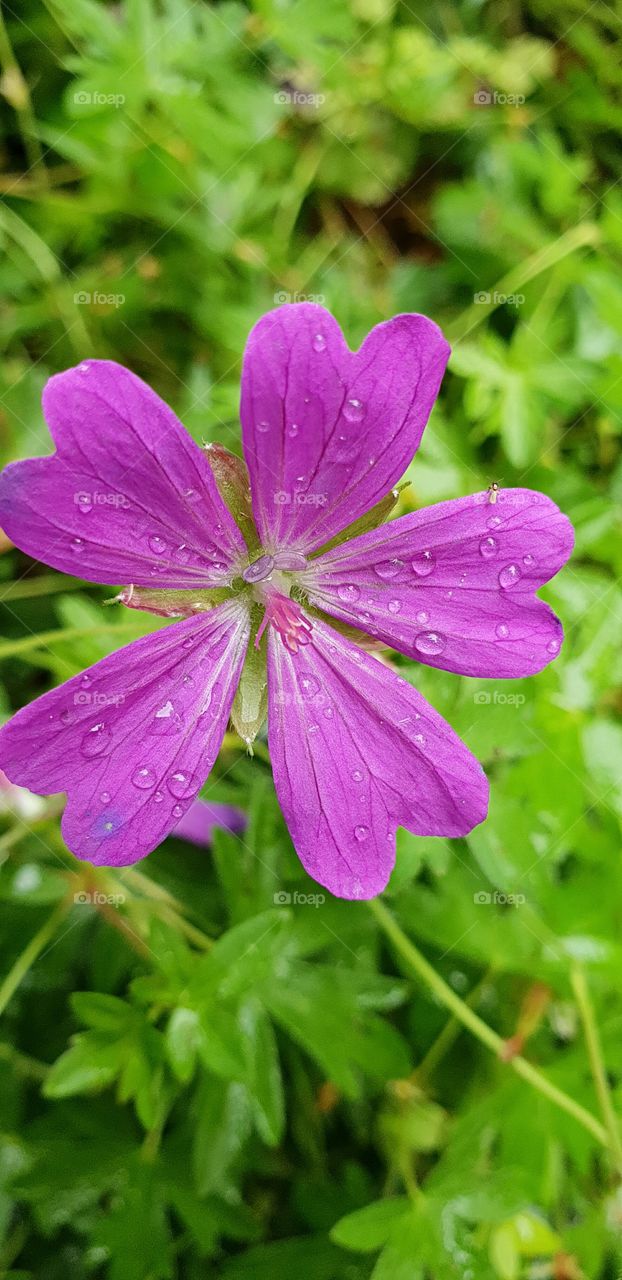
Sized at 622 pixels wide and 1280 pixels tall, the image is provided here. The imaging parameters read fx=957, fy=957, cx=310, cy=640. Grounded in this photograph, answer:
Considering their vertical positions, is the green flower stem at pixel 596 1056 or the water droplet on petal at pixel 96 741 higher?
the water droplet on petal at pixel 96 741

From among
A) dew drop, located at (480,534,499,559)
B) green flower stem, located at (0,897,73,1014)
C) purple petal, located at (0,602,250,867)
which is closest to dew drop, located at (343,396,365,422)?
dew drop, located at (480,534,499,559)

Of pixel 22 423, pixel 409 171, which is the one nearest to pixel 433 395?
pixel 22 423

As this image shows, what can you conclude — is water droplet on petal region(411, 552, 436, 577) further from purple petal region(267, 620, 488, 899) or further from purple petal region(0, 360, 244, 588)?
purple petal region(0, 360, 244, 588)

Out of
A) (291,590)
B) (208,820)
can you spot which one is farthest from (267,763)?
(291,590)

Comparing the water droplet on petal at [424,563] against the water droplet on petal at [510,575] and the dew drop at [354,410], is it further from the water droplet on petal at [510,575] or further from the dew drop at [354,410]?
the dew drop at [354,410]

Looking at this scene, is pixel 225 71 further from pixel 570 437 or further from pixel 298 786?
pixel 298 786

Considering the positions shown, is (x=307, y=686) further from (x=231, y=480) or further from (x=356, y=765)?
(x=231, y=480)

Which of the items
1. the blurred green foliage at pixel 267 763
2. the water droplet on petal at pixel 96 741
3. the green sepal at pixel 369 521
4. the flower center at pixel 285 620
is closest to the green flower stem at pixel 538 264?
the blurred green foliage at pixel 267 763
